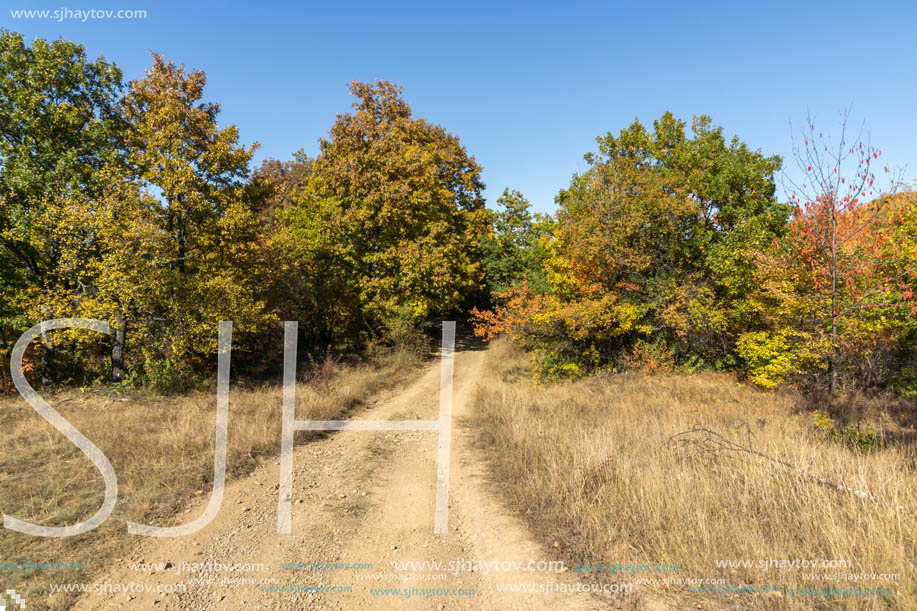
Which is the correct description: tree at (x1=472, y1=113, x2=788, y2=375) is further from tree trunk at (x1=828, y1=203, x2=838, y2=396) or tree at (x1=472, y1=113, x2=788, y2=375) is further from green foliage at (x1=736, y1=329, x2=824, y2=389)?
tree trunk at (x1=828, y1=203, x2=838, y2=396)

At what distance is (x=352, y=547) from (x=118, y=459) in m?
5.41

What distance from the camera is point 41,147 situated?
13266 millimetres

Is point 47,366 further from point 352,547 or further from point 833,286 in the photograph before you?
point 833,286

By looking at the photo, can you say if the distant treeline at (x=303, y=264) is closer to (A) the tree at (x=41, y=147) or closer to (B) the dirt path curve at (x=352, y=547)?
(A) the tree at (x=41, y=147)

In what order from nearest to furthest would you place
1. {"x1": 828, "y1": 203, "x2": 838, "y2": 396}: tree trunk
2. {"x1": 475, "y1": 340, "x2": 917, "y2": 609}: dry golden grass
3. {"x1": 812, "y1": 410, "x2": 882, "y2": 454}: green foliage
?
{"x1": 475, "y1": 340, "x2": 917, "y2": 609}: dry golden grass < {"x1": 812, "y1": 410, "x2": 882, "y2": 454}: green foliage < {"x1": 828, "y1": 203, "x2": 838, "y2": 396}: tree trunk

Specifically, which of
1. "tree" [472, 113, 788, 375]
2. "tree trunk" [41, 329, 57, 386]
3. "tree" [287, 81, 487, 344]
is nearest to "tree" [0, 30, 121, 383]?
"tree trunk" [41, 329, 57, 386]

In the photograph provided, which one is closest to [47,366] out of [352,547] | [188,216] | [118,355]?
[118,355]

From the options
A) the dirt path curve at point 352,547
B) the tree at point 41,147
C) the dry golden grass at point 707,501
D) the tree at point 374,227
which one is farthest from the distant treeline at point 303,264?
the dirt path curve at point 352,547

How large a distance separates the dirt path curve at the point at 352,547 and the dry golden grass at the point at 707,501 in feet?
1.91

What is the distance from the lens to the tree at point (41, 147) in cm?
1260

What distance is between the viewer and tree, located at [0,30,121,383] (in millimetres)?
12602

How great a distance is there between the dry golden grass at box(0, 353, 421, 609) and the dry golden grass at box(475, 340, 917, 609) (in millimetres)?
5133

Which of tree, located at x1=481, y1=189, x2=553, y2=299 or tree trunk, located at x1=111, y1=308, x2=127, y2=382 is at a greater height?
tree, located at x1=481, y1=189, x2=553, y2=299

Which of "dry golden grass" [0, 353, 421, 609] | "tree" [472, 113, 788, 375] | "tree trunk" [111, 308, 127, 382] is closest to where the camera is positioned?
"dry golden grass" [0, 353, 421, 609]
